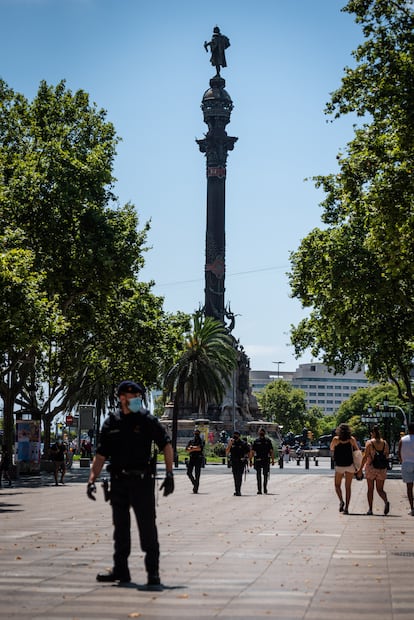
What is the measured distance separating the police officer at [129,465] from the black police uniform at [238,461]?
17697 mm

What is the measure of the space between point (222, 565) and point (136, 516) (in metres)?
2.01

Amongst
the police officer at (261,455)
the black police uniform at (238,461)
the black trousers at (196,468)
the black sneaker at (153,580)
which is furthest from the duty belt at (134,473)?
the black trousers at (196,468)

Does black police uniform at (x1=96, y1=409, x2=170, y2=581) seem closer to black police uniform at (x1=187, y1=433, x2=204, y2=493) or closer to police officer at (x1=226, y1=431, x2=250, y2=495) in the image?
police officer at (x1=226, y1=431, x2=250, y2=495)

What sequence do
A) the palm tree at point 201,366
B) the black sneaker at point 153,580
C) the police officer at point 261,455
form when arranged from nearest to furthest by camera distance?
the black sneaker at point 153,580
the police officer at point 261,455
the palm tree at point 201,366

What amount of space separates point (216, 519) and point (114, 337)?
3253 centimetres

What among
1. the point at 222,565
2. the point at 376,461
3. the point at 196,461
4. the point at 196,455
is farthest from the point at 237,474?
the point at 222,565

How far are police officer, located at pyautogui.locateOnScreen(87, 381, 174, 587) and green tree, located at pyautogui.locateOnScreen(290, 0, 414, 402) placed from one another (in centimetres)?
1395

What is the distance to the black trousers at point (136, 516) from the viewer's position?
9.30 m

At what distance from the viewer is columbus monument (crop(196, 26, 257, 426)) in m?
88.4

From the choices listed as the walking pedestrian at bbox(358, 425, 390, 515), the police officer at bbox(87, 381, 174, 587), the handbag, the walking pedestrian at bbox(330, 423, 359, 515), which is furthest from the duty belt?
the handbag

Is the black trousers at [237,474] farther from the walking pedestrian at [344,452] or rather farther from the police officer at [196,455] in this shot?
the walking pedestrian at [344,452]

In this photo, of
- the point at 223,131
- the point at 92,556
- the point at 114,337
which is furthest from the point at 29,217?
the point at 223,131

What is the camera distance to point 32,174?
132 feet

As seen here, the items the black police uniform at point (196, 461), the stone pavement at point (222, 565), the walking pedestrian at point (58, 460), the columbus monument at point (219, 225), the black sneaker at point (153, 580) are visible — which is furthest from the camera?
the columbus monument at point (219, 225)
